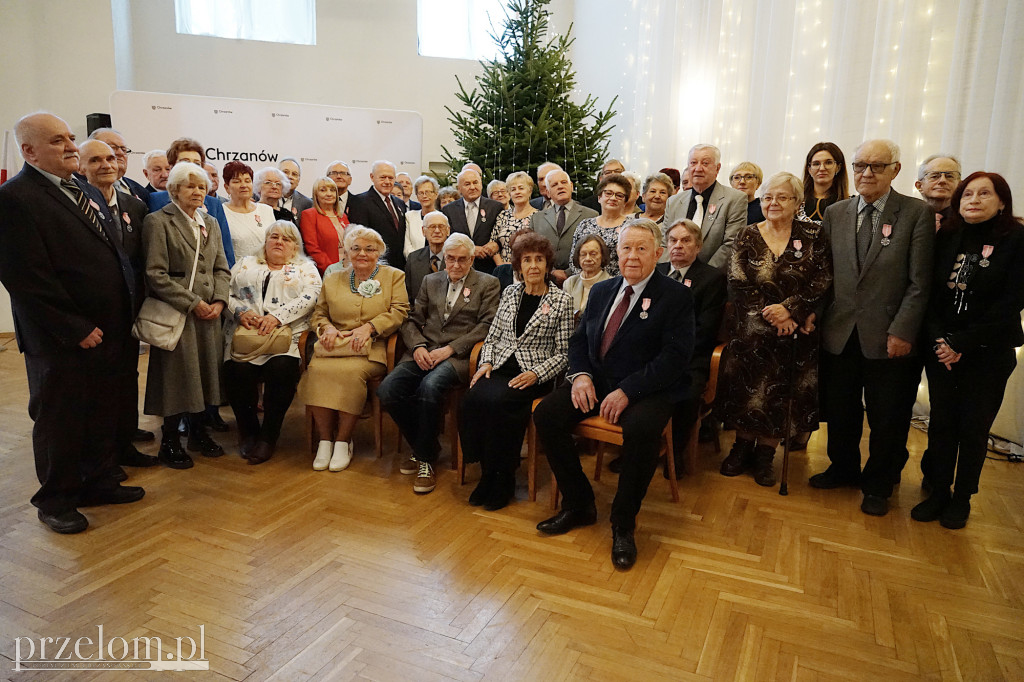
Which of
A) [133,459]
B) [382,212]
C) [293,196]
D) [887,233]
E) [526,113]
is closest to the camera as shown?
[887,233]

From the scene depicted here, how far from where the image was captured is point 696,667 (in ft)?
6.75

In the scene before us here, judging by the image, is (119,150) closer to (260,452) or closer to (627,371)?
(260,452)

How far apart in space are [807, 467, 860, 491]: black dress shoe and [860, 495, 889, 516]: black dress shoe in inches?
10.0

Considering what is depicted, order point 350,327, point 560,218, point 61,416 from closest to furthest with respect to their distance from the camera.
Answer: point 61,416, point 350,327, point 560,218

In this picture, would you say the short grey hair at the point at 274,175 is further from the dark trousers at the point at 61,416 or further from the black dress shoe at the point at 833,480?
the black dress shoe at the point at 833,480

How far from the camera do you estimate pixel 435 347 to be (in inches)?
150

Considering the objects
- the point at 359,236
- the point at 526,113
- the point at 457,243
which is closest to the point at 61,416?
the point at 359,236

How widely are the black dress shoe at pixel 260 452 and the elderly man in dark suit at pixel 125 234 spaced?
1.80ft

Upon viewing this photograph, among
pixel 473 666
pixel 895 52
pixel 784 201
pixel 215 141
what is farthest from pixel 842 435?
pixel 215 141

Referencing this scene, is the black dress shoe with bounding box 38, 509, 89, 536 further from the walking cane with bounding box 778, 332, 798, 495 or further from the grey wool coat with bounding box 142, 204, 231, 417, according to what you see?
the walking cane with bounding box 778, 332, 798, 495

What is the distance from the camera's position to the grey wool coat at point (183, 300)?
3.42 metres

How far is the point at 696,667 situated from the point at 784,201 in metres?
2.30

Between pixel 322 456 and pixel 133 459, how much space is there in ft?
3.57

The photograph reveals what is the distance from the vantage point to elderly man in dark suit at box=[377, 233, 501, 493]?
351cm
